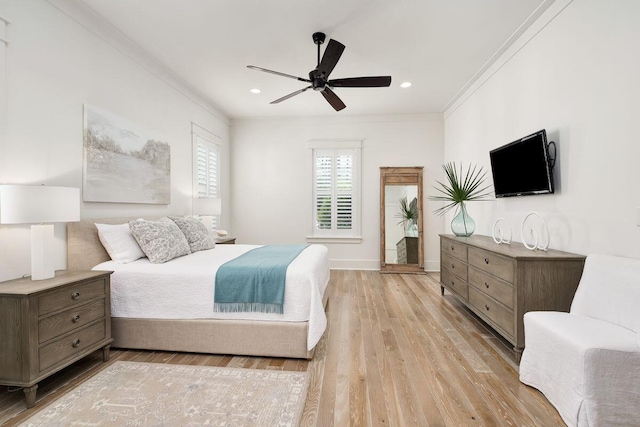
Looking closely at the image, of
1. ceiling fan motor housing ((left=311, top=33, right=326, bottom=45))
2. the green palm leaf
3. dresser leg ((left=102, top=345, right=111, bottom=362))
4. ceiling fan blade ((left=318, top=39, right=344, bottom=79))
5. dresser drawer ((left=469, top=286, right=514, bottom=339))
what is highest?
ceiling fan motor housing ((left=311, top=33, right=326, bottom=45))

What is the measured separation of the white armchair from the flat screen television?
0.91m

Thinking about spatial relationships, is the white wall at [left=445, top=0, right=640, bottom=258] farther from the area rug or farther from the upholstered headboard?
the upholstered headboard

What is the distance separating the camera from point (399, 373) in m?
2.18

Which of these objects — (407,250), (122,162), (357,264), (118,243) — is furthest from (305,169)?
(118,243)

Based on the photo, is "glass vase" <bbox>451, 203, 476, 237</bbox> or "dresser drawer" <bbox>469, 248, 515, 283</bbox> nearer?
"dresser drawer" <bbox>469, 248, 515, 283</bbox>

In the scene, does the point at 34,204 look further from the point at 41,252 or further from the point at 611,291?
the point at 611,291

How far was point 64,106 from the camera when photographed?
8.44 ft

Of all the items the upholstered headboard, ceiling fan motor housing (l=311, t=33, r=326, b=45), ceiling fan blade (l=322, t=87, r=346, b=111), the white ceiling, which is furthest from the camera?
ceiling fan blade (l=322, t=87, r=346, b=111)

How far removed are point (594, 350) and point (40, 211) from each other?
3.31 meters

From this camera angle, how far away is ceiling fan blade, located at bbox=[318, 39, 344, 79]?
2.54 metres

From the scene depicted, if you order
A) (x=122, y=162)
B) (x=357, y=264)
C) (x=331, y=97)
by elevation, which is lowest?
(x=357, y=264)

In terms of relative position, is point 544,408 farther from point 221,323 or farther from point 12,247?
point 12,247

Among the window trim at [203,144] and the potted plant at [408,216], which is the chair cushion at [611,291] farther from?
the window trim at [203,144]

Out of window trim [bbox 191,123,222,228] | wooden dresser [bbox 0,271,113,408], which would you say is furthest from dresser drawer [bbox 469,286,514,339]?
window trim [bbox 191,123,222,228]
